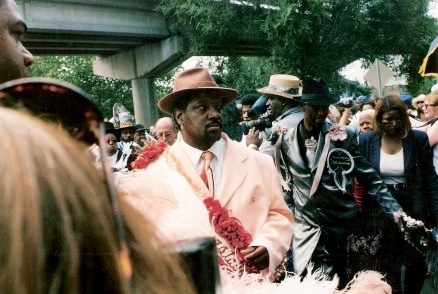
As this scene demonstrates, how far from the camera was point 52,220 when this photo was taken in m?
0.73

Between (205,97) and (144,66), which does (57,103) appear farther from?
(144,66)

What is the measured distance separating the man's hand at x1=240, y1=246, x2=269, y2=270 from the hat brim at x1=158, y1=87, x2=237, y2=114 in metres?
0.99

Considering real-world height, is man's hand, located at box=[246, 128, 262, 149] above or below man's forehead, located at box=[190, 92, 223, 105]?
below

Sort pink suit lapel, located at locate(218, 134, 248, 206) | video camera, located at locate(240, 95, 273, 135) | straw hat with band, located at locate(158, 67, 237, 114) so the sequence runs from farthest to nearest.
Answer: video camera, located at locate(240, 95, 273, 135)
straw hat with band, located at locate(158, 67, 237, 114)
pink suit lapel, located at locate(218, 134, 248, 206)

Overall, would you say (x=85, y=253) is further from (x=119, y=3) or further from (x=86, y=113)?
(x=119, y=3)

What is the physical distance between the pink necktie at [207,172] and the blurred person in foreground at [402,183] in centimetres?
229

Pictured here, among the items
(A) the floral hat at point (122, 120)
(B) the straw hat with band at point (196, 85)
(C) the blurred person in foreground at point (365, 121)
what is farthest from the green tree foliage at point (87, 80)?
(B) the straw hat with band at point (196, 85)

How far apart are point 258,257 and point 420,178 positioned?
2727 millimetres

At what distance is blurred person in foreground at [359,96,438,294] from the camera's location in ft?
16.6

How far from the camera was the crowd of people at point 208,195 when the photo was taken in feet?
2.41

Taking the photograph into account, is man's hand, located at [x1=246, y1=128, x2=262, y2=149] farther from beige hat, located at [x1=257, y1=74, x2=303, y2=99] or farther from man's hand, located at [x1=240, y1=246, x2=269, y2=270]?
man's hand, located at [x1=240, y1=246, x2=269, y2=270]

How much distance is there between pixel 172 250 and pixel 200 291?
8 cm

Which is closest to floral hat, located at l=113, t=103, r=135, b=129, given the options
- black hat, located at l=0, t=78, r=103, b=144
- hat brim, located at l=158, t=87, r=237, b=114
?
hat brim, located at l=158, t=87, r=237, b=114

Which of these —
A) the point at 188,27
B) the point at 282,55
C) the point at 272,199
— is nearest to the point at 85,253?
the point at 272,199
